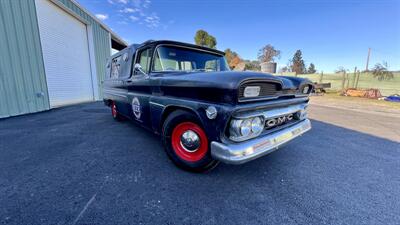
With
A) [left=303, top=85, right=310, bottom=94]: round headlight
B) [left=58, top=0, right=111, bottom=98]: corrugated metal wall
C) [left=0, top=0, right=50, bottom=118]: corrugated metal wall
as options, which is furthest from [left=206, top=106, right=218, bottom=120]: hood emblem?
[left=58, top=0, right=111, bottom=98]: corrugated metal wall

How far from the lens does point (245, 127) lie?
5.94ft

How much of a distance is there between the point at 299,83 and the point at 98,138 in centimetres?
413

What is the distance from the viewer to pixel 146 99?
288 cm

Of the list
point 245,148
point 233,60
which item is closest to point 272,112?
point 245,148

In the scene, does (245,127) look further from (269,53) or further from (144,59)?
(269,53)

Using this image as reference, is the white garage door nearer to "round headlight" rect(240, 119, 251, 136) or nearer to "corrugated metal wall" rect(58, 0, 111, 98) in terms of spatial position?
"corrugated metal wall" rect(58, 0, 111, 98)

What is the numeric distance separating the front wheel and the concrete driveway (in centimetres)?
19

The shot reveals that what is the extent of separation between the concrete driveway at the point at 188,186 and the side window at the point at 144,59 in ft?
4.89

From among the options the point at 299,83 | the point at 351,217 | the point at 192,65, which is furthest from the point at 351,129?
the point at 192,65

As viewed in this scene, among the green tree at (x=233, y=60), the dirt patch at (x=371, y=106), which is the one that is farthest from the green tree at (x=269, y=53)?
the dirt patch at (x=371, y=106)

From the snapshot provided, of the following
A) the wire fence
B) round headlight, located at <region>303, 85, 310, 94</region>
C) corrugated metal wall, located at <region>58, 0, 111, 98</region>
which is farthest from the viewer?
the wire fence

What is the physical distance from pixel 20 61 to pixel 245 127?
8.52 metres

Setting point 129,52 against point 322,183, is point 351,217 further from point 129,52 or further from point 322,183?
point 129,52

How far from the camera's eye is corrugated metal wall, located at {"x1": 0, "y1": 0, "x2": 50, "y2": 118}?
5.71 meters
